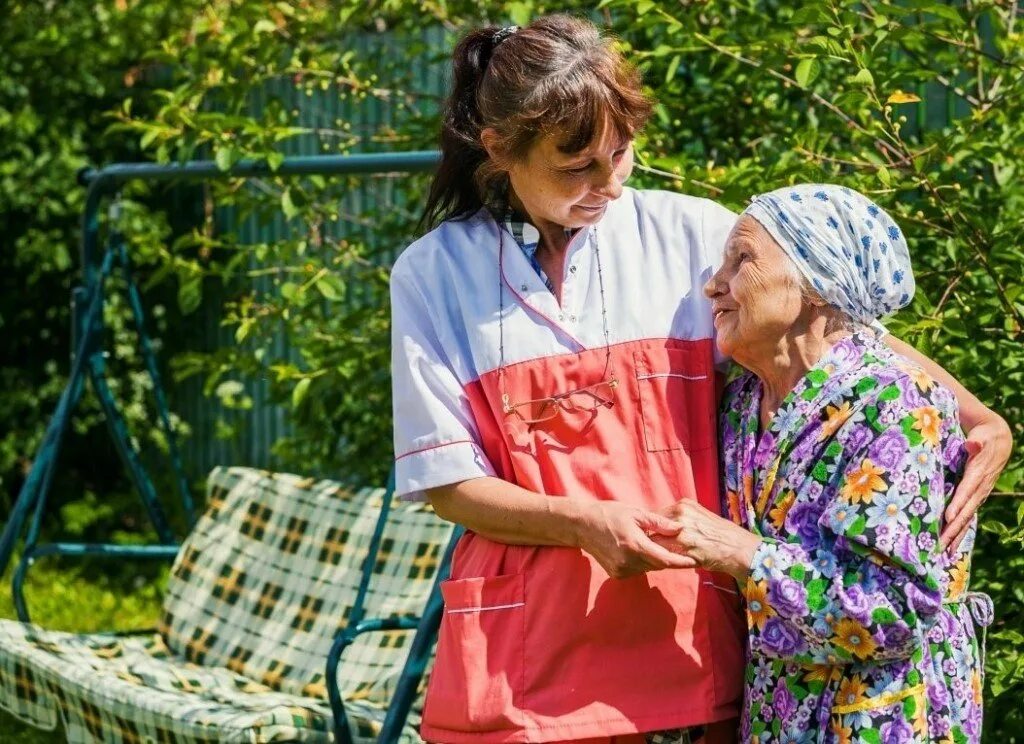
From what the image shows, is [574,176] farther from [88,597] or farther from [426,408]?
[88,597]

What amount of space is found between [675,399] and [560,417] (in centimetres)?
18

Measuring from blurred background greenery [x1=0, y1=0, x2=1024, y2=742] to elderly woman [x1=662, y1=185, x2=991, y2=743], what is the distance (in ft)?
2.04

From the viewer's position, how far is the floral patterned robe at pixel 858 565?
2.05 meters

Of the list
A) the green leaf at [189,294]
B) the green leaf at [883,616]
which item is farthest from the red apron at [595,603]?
the green leaf at [189,294]

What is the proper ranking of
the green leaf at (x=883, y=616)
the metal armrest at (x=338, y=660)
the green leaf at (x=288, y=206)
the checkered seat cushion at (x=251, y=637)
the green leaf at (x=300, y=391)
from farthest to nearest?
1. the green leaf at (x=300, y=391)
2. the green leaf at (x=288, y=206)
3. the checkered seat cushion at (x=251, y=637)
4. the metal armrest at (x=338, y=660)
5. the green leaf at (x=883, y=616)

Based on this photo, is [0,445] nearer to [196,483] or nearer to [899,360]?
[196,483]

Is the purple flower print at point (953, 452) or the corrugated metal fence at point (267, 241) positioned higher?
the purple flower print at point (953, 452)

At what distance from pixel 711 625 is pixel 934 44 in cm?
214

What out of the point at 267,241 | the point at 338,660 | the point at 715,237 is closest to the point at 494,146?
the point at 715,237

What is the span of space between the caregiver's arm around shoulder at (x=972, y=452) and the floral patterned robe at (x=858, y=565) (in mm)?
23

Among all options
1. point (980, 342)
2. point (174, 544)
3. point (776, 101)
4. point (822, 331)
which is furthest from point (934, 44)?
point (174, 544)

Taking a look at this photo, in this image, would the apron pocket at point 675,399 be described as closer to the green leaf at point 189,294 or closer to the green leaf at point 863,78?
the green leaf at point 863,78

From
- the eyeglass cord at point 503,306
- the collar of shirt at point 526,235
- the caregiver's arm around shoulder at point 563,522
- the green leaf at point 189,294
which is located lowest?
the green leaf at point 189,294

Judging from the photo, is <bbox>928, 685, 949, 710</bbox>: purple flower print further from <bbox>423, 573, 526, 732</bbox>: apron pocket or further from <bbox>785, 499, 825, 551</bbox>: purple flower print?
<bbox>423, 573, 526, 732</bbox>: apron pocket
